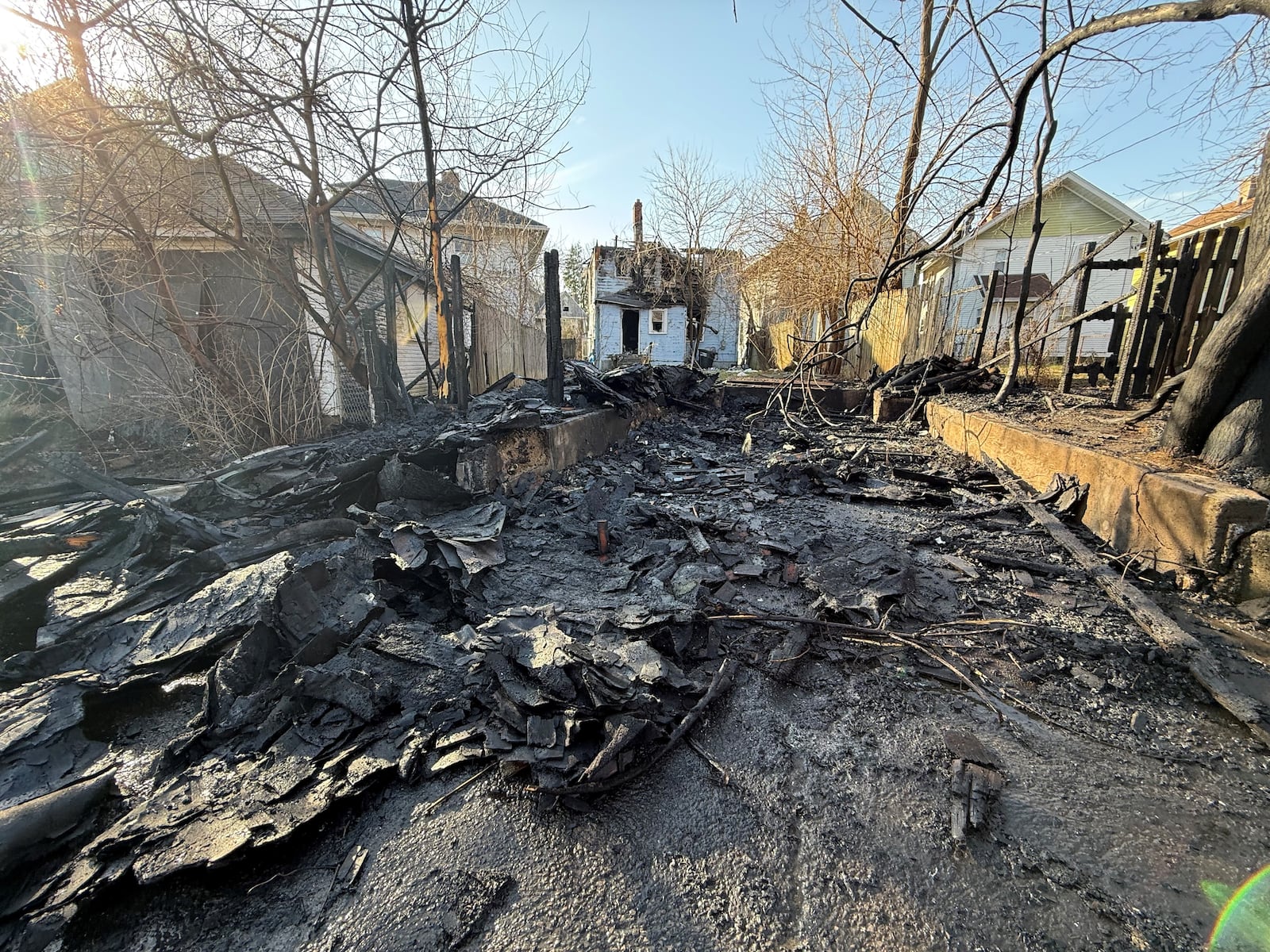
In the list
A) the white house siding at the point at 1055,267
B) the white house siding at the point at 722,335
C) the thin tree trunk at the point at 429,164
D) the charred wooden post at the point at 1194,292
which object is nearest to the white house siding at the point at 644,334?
the white house siding at the point at 722,335

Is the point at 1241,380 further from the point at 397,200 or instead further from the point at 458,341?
the point at 397,200

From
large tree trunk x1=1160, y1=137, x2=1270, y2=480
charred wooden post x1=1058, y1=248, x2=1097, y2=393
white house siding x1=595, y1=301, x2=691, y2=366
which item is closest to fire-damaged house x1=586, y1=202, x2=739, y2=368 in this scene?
white house siding x1=595, y1=301, x2=691, y2=366

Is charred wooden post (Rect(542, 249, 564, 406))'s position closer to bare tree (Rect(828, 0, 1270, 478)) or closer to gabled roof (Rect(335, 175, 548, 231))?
gabled roof (Rect(335, 175, 548, 231))

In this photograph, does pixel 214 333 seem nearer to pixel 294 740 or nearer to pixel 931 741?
pixel 294 740

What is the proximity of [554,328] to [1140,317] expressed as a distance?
6826 mm

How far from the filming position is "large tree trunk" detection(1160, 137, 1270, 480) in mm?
3307

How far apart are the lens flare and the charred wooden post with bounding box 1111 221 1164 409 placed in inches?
248

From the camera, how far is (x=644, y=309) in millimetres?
28500

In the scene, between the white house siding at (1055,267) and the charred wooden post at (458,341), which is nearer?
the charred wooden post at (458,341)

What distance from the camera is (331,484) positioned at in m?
4.77

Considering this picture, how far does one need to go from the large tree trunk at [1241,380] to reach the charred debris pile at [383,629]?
128 centimetres

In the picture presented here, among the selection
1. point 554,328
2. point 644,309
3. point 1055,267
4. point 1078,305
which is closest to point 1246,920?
point 554,328

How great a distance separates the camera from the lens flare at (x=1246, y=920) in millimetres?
1382

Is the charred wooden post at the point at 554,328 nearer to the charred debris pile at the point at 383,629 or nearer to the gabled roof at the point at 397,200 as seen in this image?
the charred debris pile at the point at 383,629
